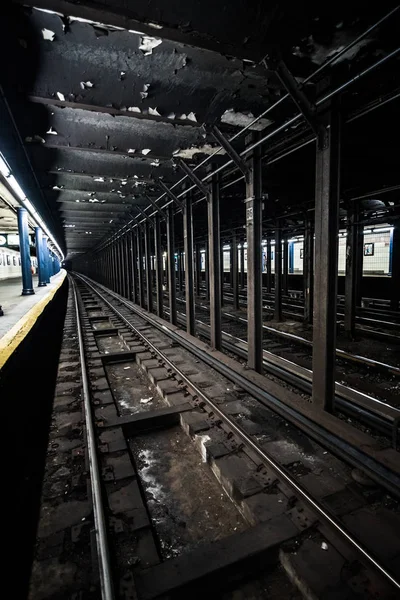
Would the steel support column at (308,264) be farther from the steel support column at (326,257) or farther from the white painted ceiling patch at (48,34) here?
the white painted ceiling patch at (48,34)

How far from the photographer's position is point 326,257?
3.73m

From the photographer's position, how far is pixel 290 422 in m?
3.92

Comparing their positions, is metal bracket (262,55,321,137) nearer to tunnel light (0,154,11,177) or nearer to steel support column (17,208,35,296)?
tunnel light (0,154,11,177)

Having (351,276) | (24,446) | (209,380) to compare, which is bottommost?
(24,446)

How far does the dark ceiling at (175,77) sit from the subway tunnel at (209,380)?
0.02 meters

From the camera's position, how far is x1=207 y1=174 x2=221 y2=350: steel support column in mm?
6504

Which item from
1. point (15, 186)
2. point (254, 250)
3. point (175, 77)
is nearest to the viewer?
point (175, 77)

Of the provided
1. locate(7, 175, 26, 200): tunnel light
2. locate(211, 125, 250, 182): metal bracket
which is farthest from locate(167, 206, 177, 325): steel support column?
locate(211, 125, 250, 182): metal bracket

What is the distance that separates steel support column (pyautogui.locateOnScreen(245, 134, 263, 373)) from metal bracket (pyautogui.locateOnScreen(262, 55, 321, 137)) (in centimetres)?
149

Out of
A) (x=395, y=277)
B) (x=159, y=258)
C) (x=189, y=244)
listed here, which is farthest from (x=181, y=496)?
(x=395, y=277)

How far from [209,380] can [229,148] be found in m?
3.80

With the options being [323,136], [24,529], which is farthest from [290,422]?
[323,136]

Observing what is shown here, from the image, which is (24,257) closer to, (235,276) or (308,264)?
(235,276)

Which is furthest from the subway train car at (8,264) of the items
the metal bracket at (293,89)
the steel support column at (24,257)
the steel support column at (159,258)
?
the metal bracket at (293,89)
